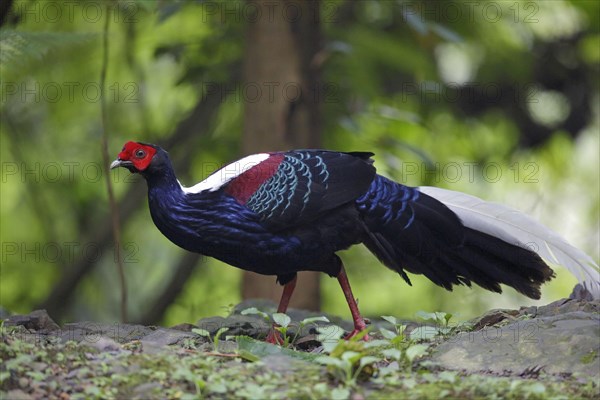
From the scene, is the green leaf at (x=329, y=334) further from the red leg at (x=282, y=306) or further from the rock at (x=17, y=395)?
the rock at (x=17, y=395)

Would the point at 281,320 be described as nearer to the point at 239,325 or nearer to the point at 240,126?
the point at 239,325

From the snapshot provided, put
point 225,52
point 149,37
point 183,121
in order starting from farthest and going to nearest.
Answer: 1. point 149,37
2. point 183,121
3. point 225,52

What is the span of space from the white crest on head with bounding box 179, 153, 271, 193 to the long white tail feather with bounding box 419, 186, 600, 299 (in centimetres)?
111

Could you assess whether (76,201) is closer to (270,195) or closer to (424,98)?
(424,98)

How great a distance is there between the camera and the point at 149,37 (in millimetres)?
9969

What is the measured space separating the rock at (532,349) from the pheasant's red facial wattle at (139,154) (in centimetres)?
201

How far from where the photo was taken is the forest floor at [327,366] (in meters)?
3.76

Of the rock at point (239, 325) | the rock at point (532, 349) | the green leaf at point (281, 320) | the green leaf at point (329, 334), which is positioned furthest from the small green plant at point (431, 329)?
the rock at point (239, 325)

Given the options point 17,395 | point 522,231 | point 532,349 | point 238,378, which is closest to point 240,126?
point 522,231

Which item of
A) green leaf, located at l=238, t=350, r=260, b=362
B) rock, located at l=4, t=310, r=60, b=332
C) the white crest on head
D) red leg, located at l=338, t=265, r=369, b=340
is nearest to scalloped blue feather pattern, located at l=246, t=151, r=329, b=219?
the white crest on head

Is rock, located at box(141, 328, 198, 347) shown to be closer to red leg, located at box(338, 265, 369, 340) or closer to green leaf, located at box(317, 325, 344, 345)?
green leaf, located at box(317, 325, 344, 345)

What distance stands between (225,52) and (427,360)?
5.13m

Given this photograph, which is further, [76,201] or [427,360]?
[76,201]

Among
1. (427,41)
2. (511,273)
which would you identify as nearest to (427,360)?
(511,273)
